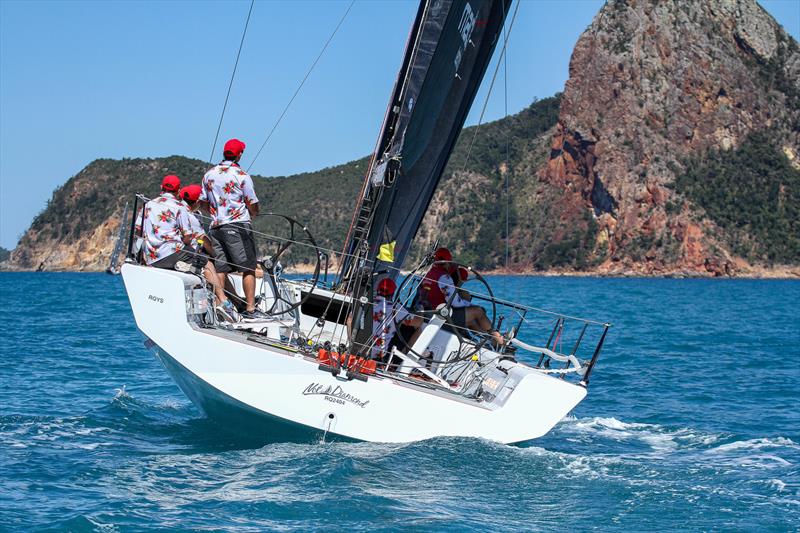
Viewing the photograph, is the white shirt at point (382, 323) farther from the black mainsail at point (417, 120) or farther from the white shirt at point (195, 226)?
the white shirt at point (195, 226)

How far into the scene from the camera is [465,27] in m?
9.12

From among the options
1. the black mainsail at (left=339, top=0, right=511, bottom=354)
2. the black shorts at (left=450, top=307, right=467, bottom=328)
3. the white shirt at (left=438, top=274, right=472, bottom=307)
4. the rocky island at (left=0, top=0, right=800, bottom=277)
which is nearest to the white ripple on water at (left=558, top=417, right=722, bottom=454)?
the black shorts at (left=450, top=307, right=467, bottom=328)

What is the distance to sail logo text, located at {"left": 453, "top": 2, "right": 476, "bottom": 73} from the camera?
899 centimetres

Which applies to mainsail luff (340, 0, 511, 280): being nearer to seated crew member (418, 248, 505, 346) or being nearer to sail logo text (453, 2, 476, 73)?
sail logo text (453, 2, 476, 73)

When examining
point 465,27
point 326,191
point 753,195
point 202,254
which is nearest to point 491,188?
point 326,191

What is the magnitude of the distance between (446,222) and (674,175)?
26.6 m

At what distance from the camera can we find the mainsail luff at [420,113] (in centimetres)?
872

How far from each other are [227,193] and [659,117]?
10899 centimetres

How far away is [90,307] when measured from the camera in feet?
106

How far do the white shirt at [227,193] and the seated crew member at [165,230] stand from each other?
0.69 meters

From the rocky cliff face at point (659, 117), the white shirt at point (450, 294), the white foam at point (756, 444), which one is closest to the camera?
the white foam at point (756, 444)

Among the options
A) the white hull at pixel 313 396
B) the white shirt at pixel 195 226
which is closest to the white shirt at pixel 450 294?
the white hull at pixel 313 396

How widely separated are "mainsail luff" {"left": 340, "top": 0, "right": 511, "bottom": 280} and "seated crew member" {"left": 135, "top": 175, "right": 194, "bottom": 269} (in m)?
1.61

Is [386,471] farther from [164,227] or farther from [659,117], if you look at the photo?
[659,117]
